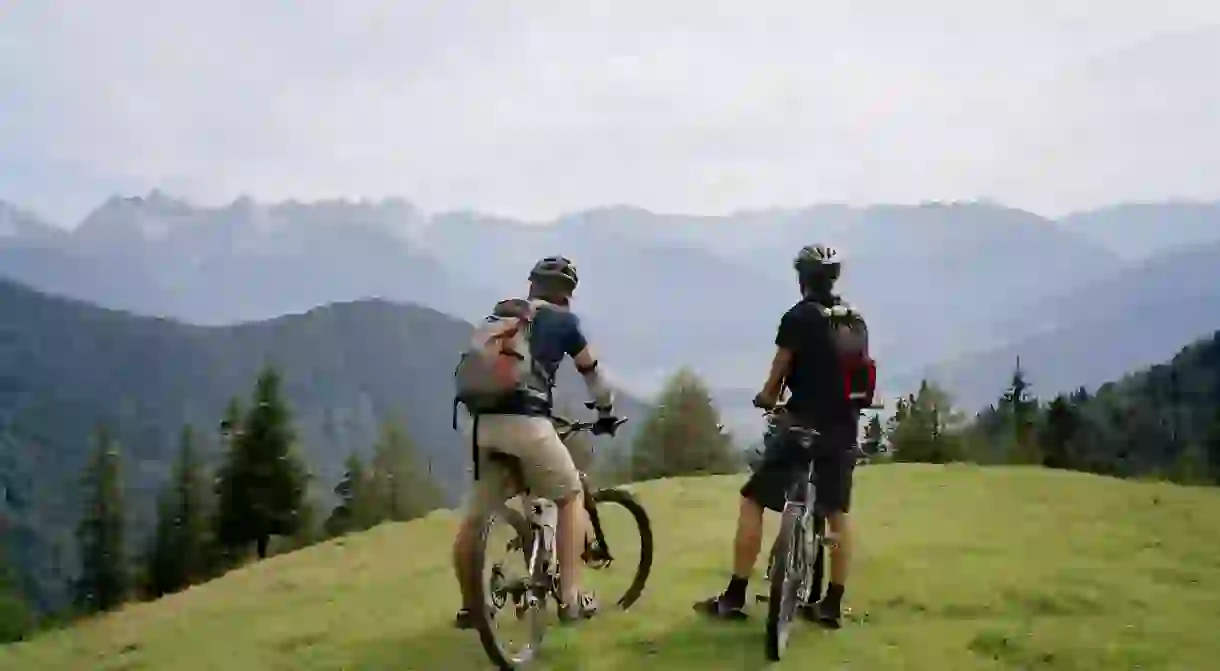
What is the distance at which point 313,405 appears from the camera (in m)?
124

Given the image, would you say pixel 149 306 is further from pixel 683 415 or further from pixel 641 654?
pixel 641 654

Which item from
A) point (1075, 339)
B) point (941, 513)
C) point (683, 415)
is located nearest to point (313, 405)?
point (1075, 339)

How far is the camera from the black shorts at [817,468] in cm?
670

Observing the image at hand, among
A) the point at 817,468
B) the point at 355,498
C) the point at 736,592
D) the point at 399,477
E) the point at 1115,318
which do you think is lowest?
the point at 355,498

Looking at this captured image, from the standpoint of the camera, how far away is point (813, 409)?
22.1 ft

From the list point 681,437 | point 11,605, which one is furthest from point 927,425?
point 11,605

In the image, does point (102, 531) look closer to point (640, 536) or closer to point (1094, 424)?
point (640, 536)

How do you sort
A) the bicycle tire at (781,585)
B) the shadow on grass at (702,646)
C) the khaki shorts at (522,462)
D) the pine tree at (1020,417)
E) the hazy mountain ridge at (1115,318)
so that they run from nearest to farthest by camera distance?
1. the khaki shorts at (522,462)
2. the bicycle tire at (781,585)
3. the shadow on grass at (702,646)
4. the pine tree at (1020,417)
5. the hazy mountain ridge at (1115,318)

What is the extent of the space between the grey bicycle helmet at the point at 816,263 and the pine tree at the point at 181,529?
3525cm

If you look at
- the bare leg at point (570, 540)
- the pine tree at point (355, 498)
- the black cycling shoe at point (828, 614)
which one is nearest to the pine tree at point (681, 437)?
the pine tree at point (355, 498)

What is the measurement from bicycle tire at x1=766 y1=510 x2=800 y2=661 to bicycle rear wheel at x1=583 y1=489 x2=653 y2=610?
155cm

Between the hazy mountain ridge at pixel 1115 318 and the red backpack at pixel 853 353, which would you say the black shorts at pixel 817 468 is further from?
the hazy mountain ridge at pixel 1115 318

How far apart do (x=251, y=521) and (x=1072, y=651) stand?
30607 millimetres

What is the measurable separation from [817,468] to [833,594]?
973 millimetres
